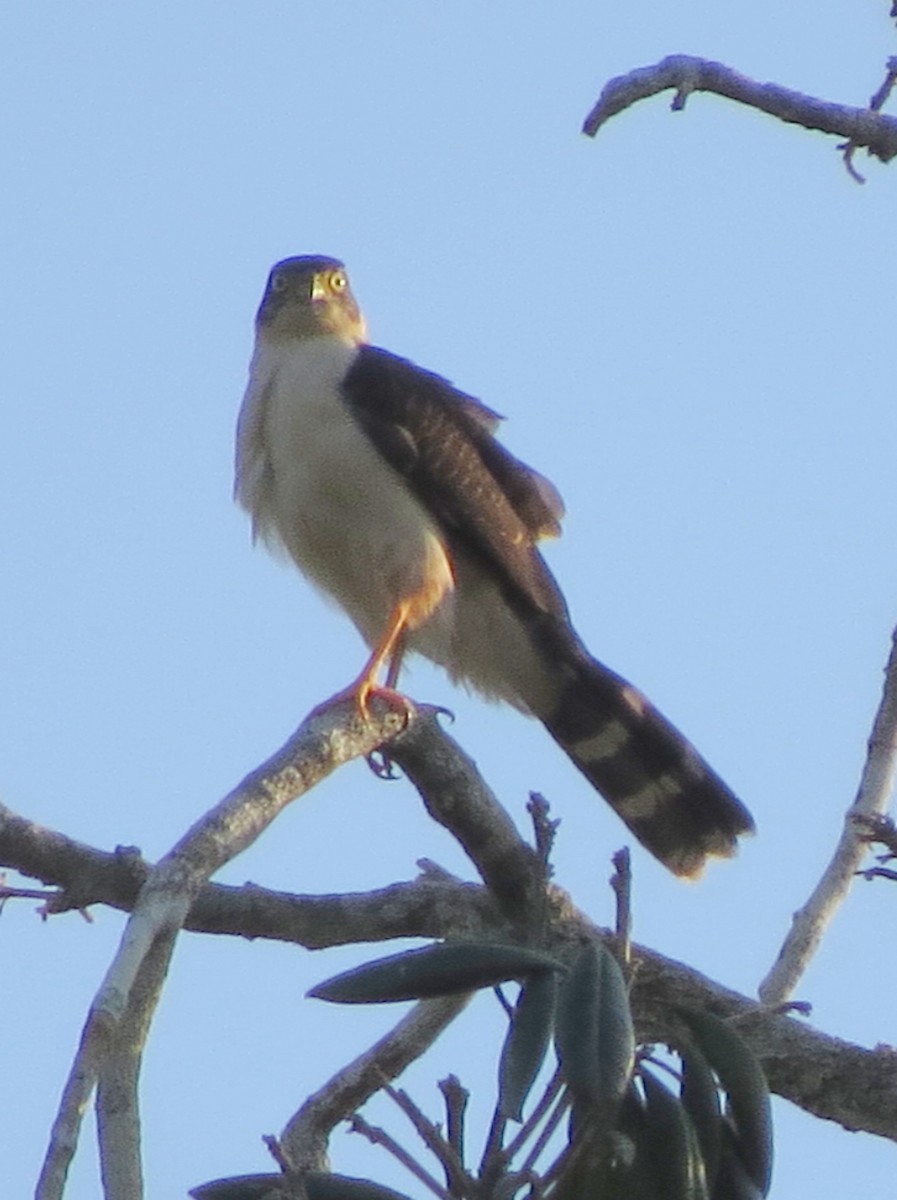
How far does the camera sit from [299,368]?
627 centimetres

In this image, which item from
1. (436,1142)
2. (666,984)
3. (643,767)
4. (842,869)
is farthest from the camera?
(643,767)

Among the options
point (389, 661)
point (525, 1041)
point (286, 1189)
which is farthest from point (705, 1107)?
point (389, 661)

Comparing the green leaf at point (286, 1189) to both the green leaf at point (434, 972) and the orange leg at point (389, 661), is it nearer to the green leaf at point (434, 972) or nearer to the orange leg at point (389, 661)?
the green leaf at point (434, 972)

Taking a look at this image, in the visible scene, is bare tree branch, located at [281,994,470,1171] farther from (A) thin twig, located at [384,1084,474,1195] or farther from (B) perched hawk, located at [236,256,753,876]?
(B) perched hawk, located at [236,256,753,876]

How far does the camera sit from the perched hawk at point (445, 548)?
5.90 metres

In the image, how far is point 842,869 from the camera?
174 inches

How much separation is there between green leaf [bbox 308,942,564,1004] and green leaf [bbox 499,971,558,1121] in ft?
0.11

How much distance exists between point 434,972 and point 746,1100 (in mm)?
420

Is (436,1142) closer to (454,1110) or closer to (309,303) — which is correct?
(454,1110)

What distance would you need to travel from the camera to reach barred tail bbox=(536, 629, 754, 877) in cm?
612

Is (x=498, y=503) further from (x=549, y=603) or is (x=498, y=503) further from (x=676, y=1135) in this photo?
(x=676, y=1135)

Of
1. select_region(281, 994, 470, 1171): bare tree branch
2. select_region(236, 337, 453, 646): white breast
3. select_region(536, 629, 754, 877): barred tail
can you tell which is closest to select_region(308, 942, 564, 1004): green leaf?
select_region(281, 994, 470, 1171): bare tree branch

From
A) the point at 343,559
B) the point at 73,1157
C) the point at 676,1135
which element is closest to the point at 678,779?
the point at 343,559

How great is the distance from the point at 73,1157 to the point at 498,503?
401cm
